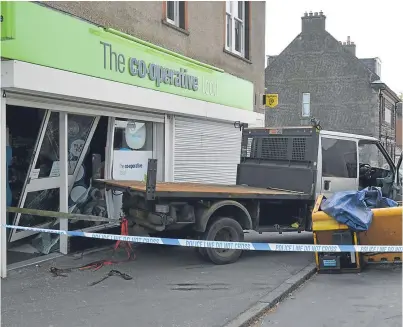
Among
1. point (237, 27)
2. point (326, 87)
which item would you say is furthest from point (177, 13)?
point (326, 87)

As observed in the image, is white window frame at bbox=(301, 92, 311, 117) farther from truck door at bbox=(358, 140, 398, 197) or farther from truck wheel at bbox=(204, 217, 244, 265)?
truck wheel at bbox=(204, 217, 244, 265)

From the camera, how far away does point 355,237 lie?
263 inches

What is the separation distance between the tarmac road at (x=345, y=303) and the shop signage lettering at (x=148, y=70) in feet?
14.6

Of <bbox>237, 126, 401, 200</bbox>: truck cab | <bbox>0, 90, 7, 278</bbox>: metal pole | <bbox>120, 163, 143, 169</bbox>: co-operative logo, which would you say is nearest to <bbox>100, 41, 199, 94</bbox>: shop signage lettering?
<bbox>120, 163, 143, 169</bbox>: co-operative logo

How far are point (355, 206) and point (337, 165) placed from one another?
1.50 m

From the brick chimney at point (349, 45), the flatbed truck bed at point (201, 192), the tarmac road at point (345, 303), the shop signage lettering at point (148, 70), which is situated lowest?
the tarmac road at point (345, 303)

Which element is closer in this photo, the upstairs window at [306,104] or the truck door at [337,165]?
the truck door at [337,165]

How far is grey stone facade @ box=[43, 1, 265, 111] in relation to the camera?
7.97 metres

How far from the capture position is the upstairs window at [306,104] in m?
36.1

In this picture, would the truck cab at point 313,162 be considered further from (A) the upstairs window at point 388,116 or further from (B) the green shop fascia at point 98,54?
(A) the upstairs window at point 388,116

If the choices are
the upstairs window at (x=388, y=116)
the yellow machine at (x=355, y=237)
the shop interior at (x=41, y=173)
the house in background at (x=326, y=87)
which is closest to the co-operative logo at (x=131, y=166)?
the shop interior at (x=41, y=173)

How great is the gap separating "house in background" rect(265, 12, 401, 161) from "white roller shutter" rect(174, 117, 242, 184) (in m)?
24.1

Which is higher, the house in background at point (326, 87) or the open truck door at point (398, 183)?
the house in background at point (326, 87)

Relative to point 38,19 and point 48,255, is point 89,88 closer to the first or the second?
point 38,19
